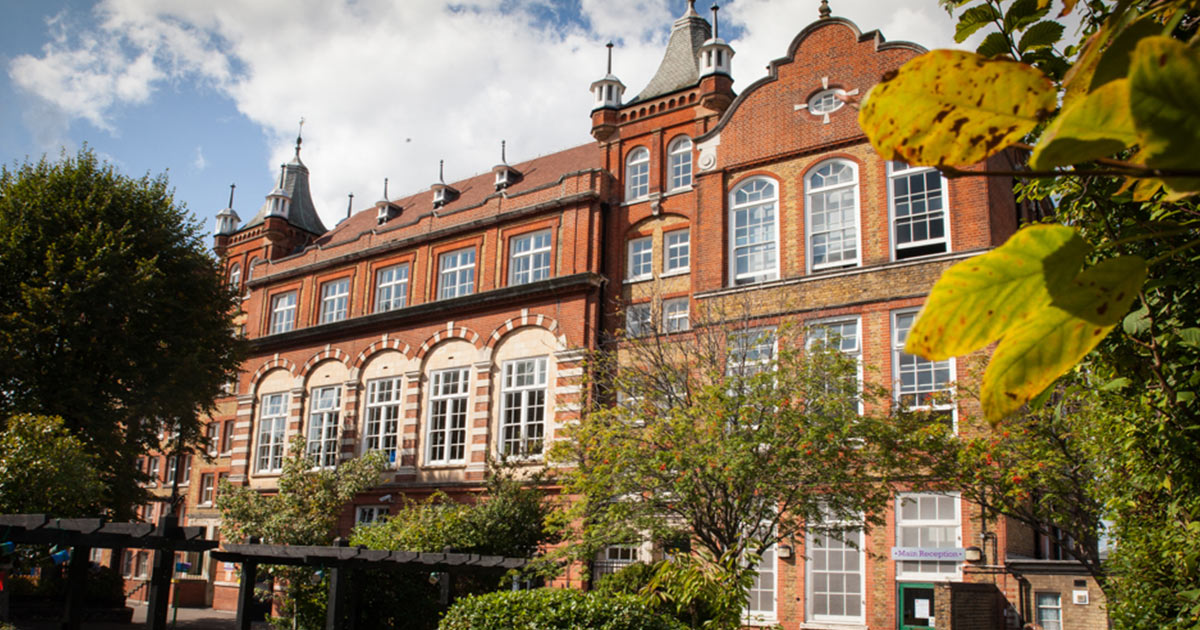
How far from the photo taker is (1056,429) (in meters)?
15.5

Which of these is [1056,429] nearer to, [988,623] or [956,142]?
[988,623]

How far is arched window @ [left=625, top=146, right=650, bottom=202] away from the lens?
28641 millimetres

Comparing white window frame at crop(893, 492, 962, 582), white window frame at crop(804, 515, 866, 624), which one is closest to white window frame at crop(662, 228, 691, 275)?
white window frame at crop(804, 515, 866, 624)

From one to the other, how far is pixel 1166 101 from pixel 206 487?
140ft

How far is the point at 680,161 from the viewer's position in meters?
28.1

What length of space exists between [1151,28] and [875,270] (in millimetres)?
21649

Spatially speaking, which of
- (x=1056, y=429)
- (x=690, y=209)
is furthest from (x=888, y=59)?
(x=1056, y=429)

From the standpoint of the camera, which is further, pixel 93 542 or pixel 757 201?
pixel 757 201

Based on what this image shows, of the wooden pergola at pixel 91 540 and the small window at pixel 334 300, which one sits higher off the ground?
the small window at pixel 334 300

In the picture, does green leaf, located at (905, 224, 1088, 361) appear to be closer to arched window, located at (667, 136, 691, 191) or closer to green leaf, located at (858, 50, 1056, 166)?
green leaf, located at (858, 50, 1056, 166)

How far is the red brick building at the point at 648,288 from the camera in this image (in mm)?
20984

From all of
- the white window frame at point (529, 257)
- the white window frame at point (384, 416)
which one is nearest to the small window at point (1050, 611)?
the white window frame at point (529, 257)

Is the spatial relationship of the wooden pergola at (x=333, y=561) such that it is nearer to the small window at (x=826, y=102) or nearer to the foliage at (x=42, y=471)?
the foliage at (x=42, y=471)

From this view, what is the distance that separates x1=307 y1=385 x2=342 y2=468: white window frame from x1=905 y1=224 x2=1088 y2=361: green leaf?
33124 millimetres
